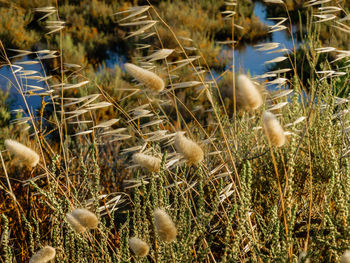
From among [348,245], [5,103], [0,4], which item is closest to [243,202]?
[348,245]

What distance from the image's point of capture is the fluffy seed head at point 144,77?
31.9 inches

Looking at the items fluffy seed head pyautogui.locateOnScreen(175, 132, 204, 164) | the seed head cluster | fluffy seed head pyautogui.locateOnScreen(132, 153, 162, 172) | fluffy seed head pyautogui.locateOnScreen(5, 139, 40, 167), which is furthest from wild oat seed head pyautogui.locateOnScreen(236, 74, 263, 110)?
fluffy seed head pyautogui.locateOnScreen(5, 139, 40, 167)

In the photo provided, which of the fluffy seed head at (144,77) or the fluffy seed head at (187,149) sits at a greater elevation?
the fluffy seed head at (144,77)

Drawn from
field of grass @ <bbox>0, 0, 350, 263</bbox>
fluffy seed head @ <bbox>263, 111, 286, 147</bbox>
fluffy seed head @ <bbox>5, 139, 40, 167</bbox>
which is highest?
fluffy seed head @ <bbox>263, 111, 286, 147</bbox>

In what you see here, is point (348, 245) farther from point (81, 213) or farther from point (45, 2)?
point (45, 2)

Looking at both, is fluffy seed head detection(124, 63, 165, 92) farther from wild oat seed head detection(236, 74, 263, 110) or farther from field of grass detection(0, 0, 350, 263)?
wild oat seed head detection(236, 74, 263, 110)

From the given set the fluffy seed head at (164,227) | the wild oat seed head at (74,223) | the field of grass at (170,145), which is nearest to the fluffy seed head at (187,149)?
the field of grass at (170,145)

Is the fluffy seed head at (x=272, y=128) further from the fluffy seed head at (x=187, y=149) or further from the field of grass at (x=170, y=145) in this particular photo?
the fluffy seed head at (x=187, y=149)

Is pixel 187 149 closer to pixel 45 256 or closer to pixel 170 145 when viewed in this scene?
pixel 45 256

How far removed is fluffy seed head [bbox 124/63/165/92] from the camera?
0.81 metres

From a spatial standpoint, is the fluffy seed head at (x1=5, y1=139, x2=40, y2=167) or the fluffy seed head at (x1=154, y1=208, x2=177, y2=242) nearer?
the fluffy seed head at (x1=154, y1=208, x2=177, y2=242)

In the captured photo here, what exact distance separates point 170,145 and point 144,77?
179 centimetres

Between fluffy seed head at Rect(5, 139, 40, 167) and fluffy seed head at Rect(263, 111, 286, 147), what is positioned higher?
fluffy seed head at Rect(263, 111, 286, 147)

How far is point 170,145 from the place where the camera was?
2.60 m
